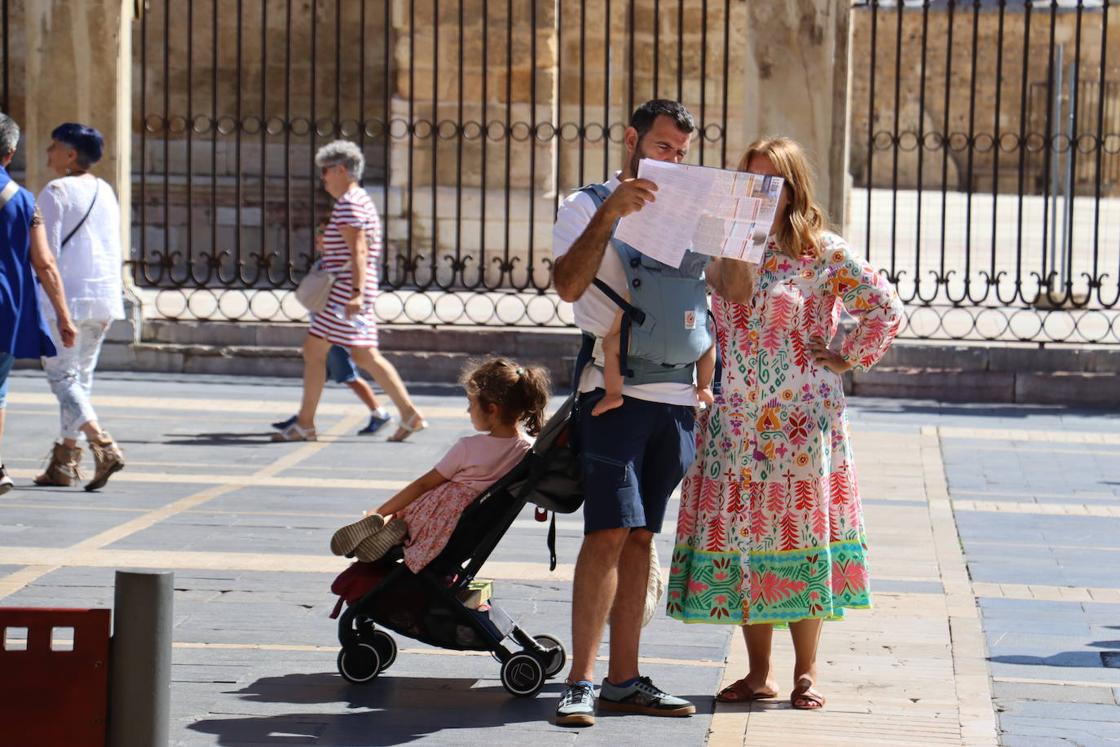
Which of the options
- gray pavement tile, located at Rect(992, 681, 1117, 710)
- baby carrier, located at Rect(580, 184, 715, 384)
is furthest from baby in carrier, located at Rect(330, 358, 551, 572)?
gray pavement tile, located at Rect(992, 681, 1117, 710)

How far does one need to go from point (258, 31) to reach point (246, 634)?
1617 centimetres

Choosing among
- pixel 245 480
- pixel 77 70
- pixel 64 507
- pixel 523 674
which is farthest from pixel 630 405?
pixel 77 70

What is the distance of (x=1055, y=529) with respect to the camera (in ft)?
27.5

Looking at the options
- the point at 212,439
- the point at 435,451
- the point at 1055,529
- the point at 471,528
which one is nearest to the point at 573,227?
the point at 471,528

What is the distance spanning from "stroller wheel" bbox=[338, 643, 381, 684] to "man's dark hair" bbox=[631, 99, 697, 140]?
1.67m

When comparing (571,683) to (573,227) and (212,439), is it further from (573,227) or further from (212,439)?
(212,439)

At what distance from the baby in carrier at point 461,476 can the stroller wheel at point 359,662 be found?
0.86 ft

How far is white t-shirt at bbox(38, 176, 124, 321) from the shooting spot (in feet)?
29.2

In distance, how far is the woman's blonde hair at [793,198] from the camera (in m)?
5.34

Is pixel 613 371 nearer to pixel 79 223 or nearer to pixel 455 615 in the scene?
pixel 455 615

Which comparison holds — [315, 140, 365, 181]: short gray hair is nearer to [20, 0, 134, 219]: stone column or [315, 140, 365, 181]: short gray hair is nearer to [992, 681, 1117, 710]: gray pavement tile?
[20, 0, 134, 219]: stone column

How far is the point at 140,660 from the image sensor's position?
14.1 ft

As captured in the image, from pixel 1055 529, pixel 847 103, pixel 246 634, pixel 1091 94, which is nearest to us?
Answer: pixel 246 634

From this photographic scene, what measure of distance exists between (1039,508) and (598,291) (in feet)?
14.2
